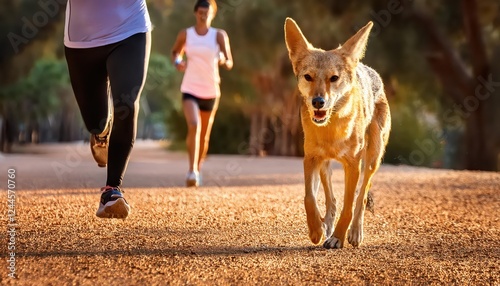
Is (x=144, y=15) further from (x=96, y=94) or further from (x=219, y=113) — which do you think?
(x=219, y=113)

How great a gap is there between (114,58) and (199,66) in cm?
516

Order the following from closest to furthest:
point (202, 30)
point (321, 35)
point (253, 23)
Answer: point (202, 30) → point (321, 35) → point (253, 23)

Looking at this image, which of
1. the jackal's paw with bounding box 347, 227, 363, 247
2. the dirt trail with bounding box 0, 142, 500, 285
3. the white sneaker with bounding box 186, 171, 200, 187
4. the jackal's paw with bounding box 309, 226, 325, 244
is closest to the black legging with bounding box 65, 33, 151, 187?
the dirt trail with bounding box 0, 142, 500, 285

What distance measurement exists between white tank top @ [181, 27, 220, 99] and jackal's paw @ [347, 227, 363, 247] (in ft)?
18.5

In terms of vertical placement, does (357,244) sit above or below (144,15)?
below

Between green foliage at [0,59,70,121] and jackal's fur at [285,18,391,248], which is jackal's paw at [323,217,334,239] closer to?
jackal's fur at [285,18,391,248]

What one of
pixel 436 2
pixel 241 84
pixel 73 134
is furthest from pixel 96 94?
pixel 73 134

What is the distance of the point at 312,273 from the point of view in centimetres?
536

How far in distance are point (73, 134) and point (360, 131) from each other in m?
59.4

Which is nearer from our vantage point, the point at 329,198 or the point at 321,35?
the point at 329,198

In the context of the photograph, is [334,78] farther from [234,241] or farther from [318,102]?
[234,241]

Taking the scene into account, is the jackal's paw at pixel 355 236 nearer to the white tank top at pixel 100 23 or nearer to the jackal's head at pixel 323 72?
the jackal's head at pixel 323 72

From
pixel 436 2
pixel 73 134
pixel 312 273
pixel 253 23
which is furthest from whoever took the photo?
pixel 73 134

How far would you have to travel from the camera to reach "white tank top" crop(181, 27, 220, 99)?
12.0m
